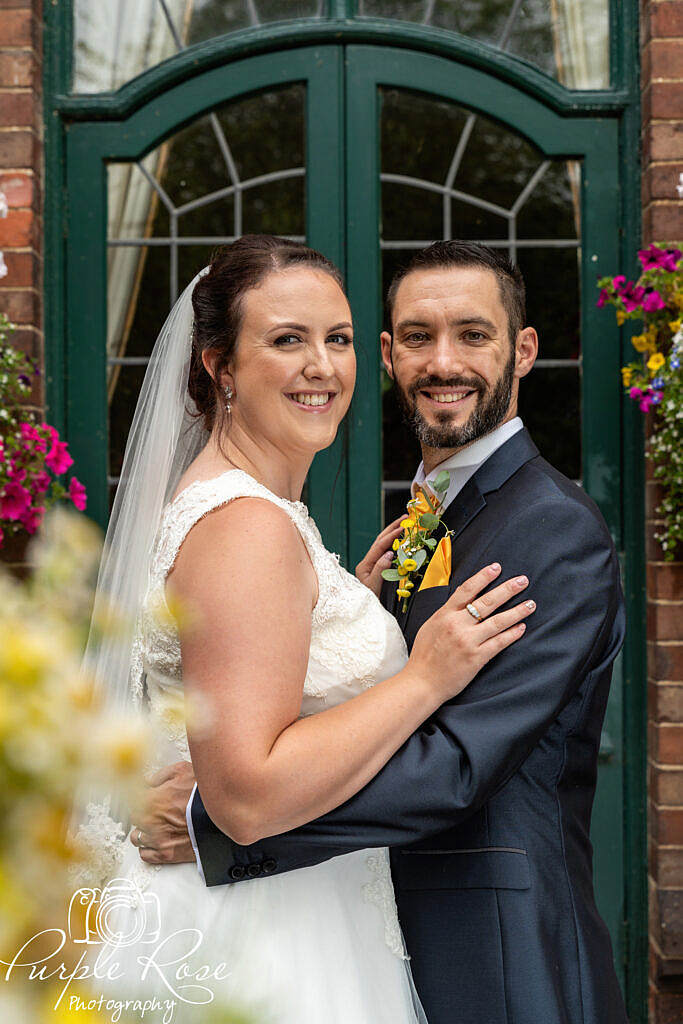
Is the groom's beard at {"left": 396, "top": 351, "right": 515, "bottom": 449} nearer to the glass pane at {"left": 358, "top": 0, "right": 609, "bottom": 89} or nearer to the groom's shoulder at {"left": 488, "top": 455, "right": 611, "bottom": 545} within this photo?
the groom's shoulder at {"left": 488, "top": 455, "right": 611, "bottom": 545}

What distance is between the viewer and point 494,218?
352 cm

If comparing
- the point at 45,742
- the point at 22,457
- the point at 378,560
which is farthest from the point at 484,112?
the point at 45,742

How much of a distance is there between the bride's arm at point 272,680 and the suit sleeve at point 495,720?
0.05 meters

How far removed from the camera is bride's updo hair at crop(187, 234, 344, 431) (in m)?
1.95

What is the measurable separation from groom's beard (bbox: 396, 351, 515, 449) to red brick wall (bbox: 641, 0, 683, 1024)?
4.02ft

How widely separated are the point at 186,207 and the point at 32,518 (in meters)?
1.28

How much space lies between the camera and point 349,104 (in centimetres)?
346

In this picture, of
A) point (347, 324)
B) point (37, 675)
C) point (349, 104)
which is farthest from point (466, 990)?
point (349, 104)

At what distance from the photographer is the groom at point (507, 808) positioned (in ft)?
5.51

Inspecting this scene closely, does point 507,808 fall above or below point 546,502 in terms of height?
below

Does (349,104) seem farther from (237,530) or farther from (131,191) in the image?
(237,530)

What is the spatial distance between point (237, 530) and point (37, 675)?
3.82ft
